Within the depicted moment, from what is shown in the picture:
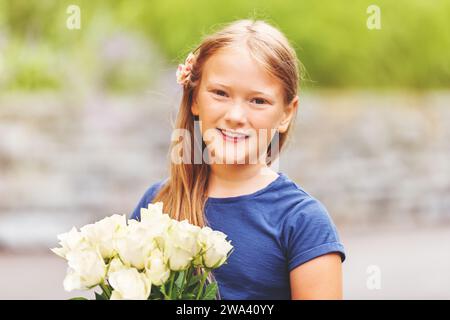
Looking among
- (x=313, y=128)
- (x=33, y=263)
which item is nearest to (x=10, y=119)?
(x=33, y=263)

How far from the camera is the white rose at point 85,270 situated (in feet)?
3.98

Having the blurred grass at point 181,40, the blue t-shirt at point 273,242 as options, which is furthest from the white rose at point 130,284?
the blurred grass at point 181,40

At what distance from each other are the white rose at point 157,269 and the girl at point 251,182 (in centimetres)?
30

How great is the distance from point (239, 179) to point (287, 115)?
0.54 feet

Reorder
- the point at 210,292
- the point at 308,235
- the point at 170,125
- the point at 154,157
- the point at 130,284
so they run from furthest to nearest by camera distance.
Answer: the point at 154,157, the point at 170,125, the point at 308,235, the point at 210,292, the point at 130,284

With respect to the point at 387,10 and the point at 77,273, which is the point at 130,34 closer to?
the point at 387,10

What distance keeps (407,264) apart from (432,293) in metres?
0.46

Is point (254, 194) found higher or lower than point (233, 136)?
lower

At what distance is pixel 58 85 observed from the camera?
5758 mm

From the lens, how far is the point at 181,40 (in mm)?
6059

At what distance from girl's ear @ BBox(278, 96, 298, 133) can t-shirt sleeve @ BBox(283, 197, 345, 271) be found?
0.20 metres

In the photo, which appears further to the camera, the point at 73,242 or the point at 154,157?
the point at 154,157

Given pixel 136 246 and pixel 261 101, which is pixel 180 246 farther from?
pixel 261 101

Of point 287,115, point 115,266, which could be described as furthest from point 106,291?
point 287,115
